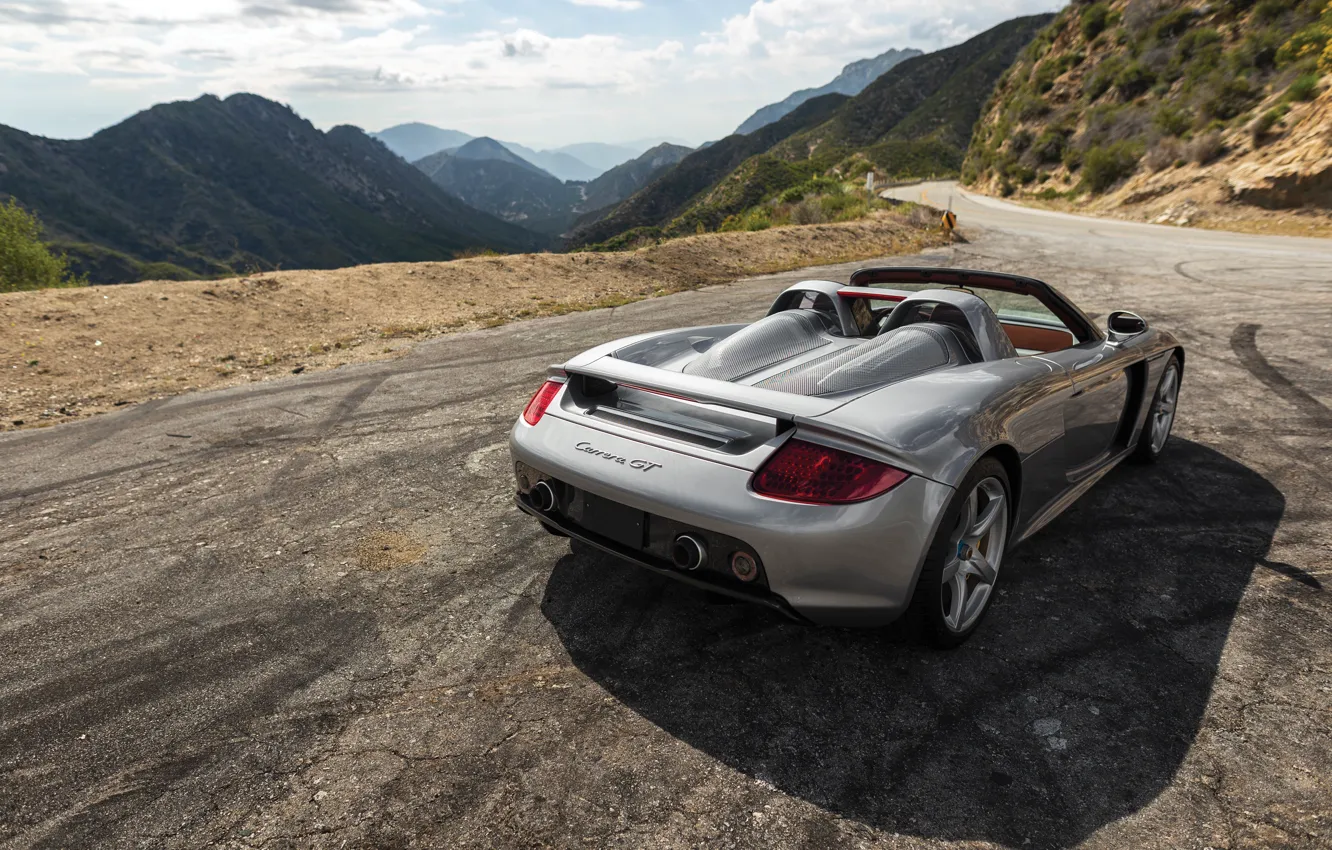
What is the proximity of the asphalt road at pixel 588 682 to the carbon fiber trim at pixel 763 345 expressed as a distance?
40.4 inches

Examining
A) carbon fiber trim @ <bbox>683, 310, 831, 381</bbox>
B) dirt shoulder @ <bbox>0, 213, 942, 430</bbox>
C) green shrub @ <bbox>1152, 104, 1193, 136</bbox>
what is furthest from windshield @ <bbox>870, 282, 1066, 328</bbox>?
green shrub @ <bbox>1152, 104, 1193, 136</bbox>

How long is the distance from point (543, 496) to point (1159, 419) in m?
4.28

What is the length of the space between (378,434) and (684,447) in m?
3.79

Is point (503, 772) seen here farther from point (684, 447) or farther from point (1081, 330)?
point (1081, 330)

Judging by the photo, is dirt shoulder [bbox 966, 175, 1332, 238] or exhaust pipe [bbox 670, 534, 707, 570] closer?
exhaust pipe [bbox 670, 534, 707, 570]

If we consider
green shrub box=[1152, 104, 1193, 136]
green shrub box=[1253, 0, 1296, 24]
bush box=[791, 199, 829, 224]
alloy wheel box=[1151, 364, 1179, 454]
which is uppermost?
green shrub box=[1253, 0, 1296, 24]

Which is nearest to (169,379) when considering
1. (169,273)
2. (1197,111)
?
(1197,111)

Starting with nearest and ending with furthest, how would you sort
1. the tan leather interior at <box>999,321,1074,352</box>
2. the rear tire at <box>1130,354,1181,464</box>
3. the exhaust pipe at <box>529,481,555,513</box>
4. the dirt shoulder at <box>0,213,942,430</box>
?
1. the exhaust pipe at <box>529,481,555,513</box>
2. the tan leather interior at <box>999,321,1074,352</box>
3. the rear tire at <box>1130,354,1181,464</box>
4. the dirt shoulder at <box>0,213,942,430</box>

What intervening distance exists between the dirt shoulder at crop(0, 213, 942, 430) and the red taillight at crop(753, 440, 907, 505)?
23.0 ft

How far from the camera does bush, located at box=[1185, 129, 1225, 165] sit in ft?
84.3

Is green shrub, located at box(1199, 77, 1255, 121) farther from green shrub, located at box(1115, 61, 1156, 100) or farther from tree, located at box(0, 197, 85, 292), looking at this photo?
tree, located at box(0, 197, 85, 292)

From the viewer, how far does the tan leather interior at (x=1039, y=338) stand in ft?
13.6

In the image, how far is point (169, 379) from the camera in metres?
7.85

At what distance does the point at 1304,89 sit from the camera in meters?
23.5
